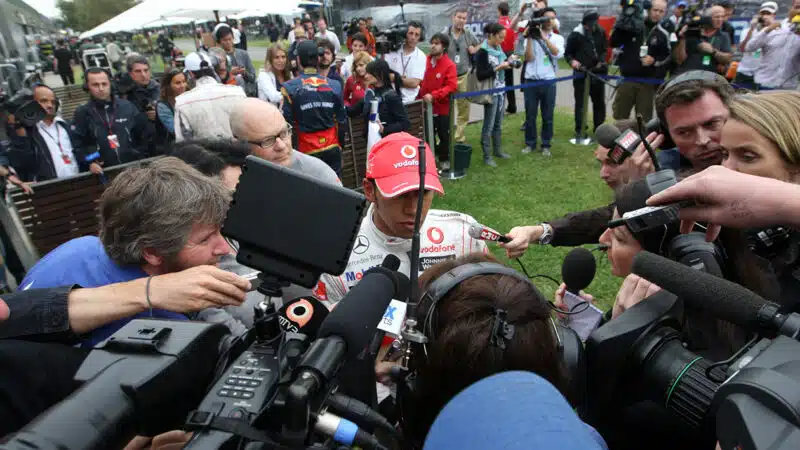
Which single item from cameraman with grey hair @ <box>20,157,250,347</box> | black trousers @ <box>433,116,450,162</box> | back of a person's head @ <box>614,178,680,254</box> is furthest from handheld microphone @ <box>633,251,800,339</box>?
black trousers @ <box>433,116,450,162</box>

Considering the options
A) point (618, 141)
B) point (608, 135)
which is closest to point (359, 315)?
point (618, 141)

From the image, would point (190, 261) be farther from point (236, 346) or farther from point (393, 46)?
point (393, 46)

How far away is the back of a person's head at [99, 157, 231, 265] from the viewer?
1.59m

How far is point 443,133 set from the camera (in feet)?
25.6

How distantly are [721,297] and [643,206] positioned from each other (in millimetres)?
538

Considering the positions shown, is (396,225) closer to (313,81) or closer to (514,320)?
(514,320)

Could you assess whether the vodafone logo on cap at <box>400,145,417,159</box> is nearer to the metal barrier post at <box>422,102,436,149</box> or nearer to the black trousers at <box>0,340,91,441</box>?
the black trousers at <box>0,340,91,441</box>

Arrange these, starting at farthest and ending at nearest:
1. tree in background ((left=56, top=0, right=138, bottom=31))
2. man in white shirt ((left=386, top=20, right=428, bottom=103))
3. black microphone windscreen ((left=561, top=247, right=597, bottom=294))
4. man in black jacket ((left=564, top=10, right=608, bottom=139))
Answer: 1. tree in background ((left=56, top=0, right=138, bottom=31))
2. man in black jacket ((left=564, top=10, right=608, bottom=139))
3. man in white shirt ((left=386, top=20, right=428, bottom=103))
4. black microphone windscreen ((left=561, top=247, right=597, bottom=294))

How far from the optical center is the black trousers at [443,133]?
25.6 feet

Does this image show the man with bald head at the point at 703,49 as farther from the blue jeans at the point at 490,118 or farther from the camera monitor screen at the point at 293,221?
the camera monitor screen at the point at 293,221

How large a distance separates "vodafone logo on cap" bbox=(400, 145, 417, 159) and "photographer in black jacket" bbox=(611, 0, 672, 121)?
6.85 metres

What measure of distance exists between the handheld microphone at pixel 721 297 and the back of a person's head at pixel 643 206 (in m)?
0.41

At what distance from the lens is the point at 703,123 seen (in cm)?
235

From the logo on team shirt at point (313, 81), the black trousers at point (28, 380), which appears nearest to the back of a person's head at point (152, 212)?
the black trousers at point (28, 380)
